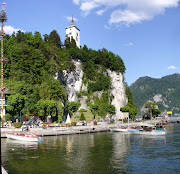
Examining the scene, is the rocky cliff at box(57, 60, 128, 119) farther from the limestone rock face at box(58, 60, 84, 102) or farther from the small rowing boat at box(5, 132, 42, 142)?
the small rowing boat at box(5, 132, 42, 142)

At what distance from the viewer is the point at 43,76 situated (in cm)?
7712

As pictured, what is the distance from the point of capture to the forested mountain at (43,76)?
66.7 metres

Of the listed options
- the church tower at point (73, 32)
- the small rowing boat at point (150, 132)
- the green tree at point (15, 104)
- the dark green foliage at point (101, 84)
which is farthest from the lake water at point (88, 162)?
the church tower at point (73, 32)

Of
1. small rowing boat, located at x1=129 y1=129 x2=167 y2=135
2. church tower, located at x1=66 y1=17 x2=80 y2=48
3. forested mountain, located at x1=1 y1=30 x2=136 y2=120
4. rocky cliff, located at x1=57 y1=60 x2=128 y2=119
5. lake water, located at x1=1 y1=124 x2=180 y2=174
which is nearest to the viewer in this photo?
lake water, located at x1=1 y1=124 x2=180 y2=174

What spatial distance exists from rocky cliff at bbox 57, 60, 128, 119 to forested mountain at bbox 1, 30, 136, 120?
241cm

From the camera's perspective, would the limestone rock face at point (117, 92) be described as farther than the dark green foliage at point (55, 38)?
No

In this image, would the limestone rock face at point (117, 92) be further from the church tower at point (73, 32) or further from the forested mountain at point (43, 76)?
the church tower at point (73, 32)

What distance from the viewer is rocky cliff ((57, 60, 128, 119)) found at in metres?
94.4

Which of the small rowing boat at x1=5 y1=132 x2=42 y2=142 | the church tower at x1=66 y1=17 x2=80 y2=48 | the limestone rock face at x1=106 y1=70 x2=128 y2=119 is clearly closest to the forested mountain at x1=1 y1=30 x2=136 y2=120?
the limestone rock face at x1=106 y1=70 x2=128 y2=119

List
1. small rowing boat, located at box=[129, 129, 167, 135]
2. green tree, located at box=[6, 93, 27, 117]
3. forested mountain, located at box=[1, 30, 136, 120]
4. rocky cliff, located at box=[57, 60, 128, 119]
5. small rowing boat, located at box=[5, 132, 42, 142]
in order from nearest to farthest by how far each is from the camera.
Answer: small rowing boat, located at box=[5, 132, 42, 142] → small rowing boat, located at box=[129, 129, 167, 135] → green tree, located at box=[6, 93, 27, 117] → forested mountain, located at box=[1, 30, 136, 120] → rocky cliff, located at box=[57, 60, 128, 119]

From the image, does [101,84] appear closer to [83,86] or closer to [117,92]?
[83,86]

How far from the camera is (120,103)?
351 feet

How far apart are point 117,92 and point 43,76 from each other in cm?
4430

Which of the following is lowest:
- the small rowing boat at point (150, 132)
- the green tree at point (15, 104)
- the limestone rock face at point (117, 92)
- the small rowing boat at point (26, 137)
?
the small rowing boat at point (150, 132)
